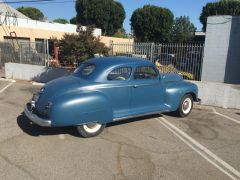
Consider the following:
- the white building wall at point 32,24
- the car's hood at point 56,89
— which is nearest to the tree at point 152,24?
the white building wall at point 32,24

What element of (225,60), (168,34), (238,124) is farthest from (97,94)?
(168,34)

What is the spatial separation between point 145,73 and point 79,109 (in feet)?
7.12

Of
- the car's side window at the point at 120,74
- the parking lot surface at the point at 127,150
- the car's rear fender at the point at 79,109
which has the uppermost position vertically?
the car's side window at the point at 120,74

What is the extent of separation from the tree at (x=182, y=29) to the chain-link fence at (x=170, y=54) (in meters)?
36.8

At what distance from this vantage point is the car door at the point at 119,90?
660 centimetres

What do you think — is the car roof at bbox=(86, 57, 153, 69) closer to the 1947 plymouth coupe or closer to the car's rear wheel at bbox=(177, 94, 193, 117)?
the 1947 plymouth coupe

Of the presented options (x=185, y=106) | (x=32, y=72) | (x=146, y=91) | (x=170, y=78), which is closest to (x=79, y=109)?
(x=146, y=91)

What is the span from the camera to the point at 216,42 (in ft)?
58.0

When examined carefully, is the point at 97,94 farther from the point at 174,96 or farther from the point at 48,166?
the point at 174,96

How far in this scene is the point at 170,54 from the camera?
15492 mm

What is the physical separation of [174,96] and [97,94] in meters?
2.39

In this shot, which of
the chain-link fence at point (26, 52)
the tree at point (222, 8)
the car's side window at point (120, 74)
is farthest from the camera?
the tree at point (222, 8)

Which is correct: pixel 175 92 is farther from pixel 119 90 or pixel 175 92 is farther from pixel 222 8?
pixel 222 8

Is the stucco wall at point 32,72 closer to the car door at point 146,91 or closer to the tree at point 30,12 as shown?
the car door at point 146,91
